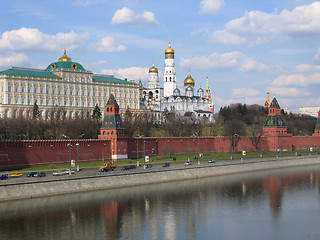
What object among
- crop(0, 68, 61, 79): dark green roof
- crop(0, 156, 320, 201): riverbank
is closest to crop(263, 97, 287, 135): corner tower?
crop(0, 156, 320, 201): riverbank

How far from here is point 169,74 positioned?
14912 cm

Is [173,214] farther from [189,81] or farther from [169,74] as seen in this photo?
[189,81]

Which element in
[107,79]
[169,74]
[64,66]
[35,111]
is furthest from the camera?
[169,74]

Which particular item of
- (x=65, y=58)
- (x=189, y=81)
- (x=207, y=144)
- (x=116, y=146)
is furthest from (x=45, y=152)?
(x=189, y=81)

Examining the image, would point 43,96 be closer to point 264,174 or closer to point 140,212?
point 264,174

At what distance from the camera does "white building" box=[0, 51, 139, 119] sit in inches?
4264

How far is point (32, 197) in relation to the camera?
1805 inches

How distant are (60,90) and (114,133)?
5071cm

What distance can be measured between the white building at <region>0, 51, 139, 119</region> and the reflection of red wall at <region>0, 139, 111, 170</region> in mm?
35816

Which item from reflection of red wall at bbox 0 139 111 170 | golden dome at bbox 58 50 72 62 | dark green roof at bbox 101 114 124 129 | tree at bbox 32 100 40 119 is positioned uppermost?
golden dome at bbox 58 50 72 62

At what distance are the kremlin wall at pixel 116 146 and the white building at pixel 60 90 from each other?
2726 cm

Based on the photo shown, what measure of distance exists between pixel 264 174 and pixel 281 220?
28.2 metres

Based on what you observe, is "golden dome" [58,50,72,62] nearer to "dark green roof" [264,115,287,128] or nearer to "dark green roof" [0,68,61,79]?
"dark green roof" [0,68,61,79]

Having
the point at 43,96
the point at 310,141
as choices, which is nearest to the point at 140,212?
the point at 310,141
